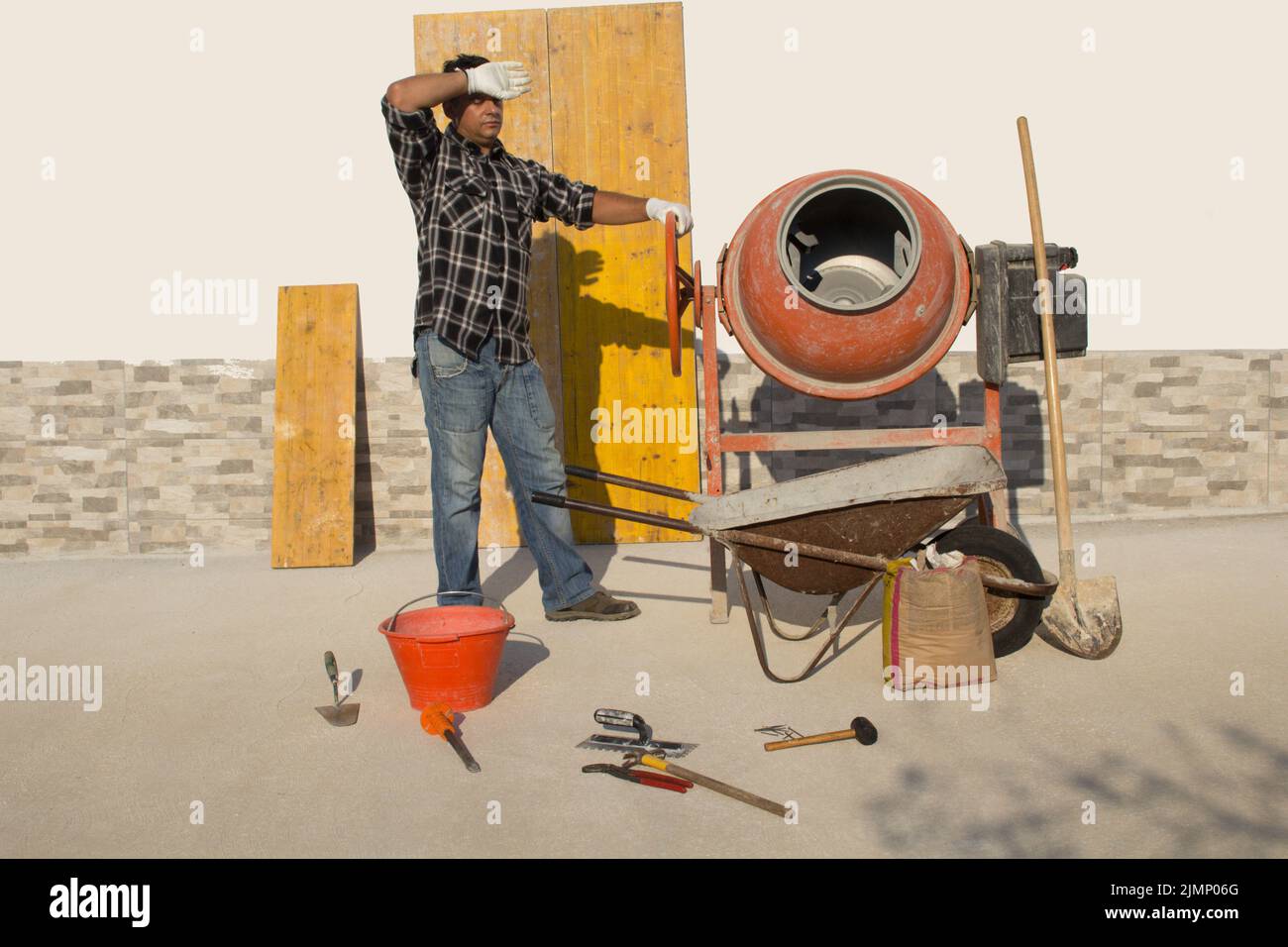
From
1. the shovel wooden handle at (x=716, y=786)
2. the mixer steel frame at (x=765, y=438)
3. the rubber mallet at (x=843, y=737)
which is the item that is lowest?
the shovel wooden handle at (x=716, y=786)

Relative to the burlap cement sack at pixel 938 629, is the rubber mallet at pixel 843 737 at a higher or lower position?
lower

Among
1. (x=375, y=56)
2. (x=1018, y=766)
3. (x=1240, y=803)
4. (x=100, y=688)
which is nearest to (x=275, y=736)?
(x=100, y=688)

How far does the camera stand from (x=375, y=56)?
549cm

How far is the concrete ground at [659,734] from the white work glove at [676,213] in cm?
148

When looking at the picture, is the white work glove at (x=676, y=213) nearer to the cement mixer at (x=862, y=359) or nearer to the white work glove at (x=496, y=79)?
the cement mixer at (x=862, y=359)

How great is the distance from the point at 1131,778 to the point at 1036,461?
348cm

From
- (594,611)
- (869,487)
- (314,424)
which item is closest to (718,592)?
(594,611)

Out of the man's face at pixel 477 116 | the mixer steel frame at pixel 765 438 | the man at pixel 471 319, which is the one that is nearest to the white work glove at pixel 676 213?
the man at pixel 471 319

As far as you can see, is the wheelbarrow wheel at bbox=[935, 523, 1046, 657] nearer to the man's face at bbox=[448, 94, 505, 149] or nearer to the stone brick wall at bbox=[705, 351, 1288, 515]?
the man's face at bbox=[448, 94, 505, 149]

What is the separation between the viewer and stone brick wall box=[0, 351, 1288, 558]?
5.52m

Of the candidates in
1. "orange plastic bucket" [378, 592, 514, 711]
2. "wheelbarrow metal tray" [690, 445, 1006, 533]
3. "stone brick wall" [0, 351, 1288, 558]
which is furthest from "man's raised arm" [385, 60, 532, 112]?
"stone brick wall" [0, 351, 1288, 558]

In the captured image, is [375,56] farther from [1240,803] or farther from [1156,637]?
[1240,803]

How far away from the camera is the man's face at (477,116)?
3600 millimetres
